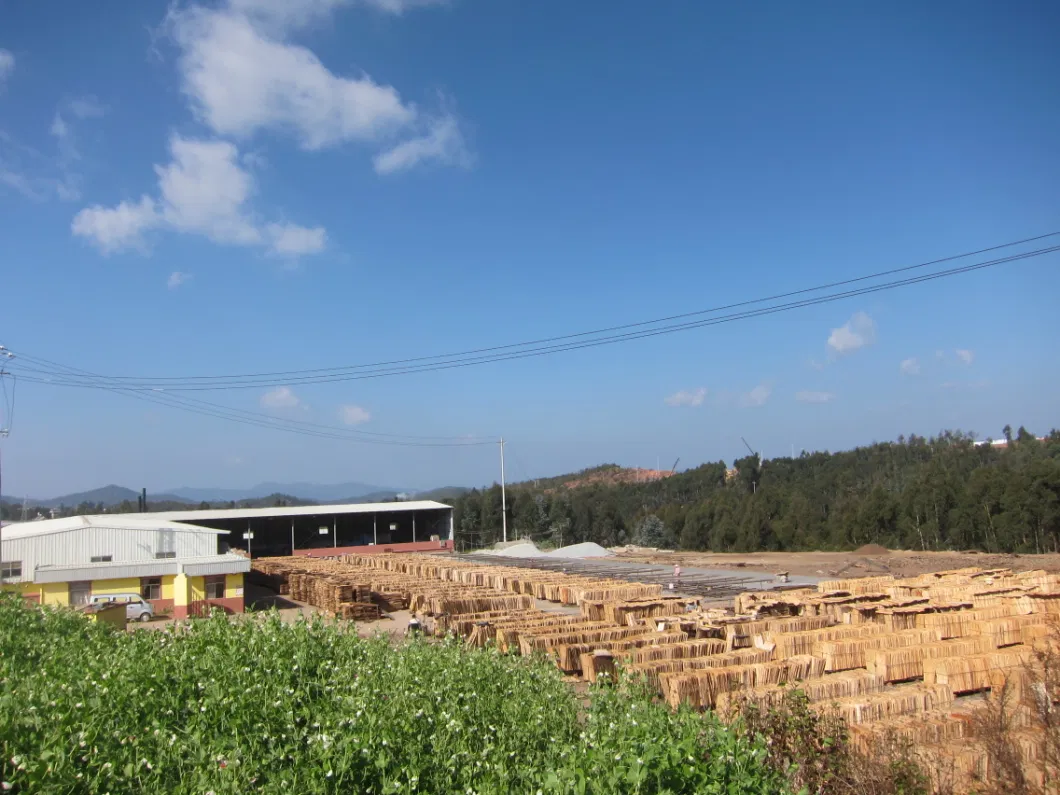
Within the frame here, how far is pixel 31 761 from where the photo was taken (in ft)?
20.9

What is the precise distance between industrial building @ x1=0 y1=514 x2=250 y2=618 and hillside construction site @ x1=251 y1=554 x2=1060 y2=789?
18.7 feet

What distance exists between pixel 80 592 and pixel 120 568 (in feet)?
6.29

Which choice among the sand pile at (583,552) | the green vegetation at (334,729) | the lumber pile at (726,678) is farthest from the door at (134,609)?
the sand pile at (583,552)

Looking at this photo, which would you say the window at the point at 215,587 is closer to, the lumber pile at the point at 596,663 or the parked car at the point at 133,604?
the parked car at the point at 133,604

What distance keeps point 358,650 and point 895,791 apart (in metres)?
7.22

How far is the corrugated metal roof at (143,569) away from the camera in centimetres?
3416

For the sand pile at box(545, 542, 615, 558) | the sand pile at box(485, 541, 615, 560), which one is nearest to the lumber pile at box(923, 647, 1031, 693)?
the sand pile at box(485, 541, 615, 560)

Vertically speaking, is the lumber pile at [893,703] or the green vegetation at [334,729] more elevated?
the green vegetation at [334,729]

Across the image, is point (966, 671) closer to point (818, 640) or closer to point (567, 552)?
point (818, 640)

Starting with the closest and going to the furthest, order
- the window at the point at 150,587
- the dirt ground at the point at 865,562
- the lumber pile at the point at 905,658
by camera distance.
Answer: the lumber pile at the point at 905,658 < the window at the point at 150,587 < the dirt ground at the point at 865,562

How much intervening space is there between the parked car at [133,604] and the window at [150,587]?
27.3 inches

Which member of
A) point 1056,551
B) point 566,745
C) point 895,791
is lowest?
point 1056,551

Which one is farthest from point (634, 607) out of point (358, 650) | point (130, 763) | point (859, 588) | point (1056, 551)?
point (1056, 551)

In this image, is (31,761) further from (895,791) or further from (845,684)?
(845,684)
